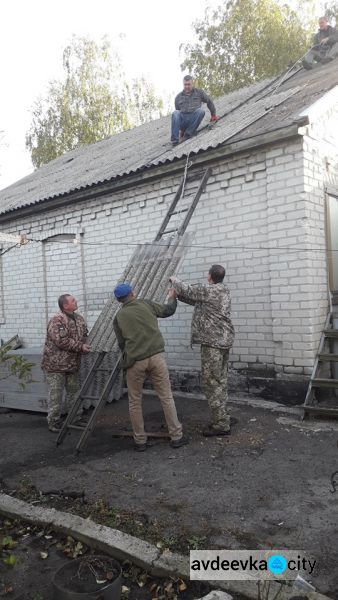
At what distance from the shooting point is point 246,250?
249 inches

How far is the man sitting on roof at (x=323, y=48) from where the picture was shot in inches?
349

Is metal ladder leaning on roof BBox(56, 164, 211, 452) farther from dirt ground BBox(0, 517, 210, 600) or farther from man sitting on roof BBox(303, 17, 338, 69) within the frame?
man sitting on roof BBox(303, 17, 338, 69)

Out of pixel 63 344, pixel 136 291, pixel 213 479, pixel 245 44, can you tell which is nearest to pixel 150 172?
pixel 136 291

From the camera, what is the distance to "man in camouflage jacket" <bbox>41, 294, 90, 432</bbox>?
221 inches

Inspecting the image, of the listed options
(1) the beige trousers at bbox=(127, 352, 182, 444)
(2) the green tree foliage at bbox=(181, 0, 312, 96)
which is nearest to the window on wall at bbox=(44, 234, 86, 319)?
(1) the beige trousers at bbox=(127, 352, 182, 444)

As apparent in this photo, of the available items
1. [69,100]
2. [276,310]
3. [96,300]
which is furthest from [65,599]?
[69,100]

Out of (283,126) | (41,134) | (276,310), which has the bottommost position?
(276,310)

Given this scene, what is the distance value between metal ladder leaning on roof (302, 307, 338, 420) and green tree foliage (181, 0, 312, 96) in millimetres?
15601

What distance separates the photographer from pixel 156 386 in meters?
4.68

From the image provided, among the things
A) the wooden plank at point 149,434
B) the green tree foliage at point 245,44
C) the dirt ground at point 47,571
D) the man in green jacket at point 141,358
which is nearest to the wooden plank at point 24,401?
the wooden plank at point 149,434

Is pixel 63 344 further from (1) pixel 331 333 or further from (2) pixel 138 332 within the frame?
(1) pixel 331 333

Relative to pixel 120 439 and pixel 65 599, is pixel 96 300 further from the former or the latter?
pixel 65 599

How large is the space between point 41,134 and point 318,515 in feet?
75.1

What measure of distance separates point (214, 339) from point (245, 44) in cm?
1810
